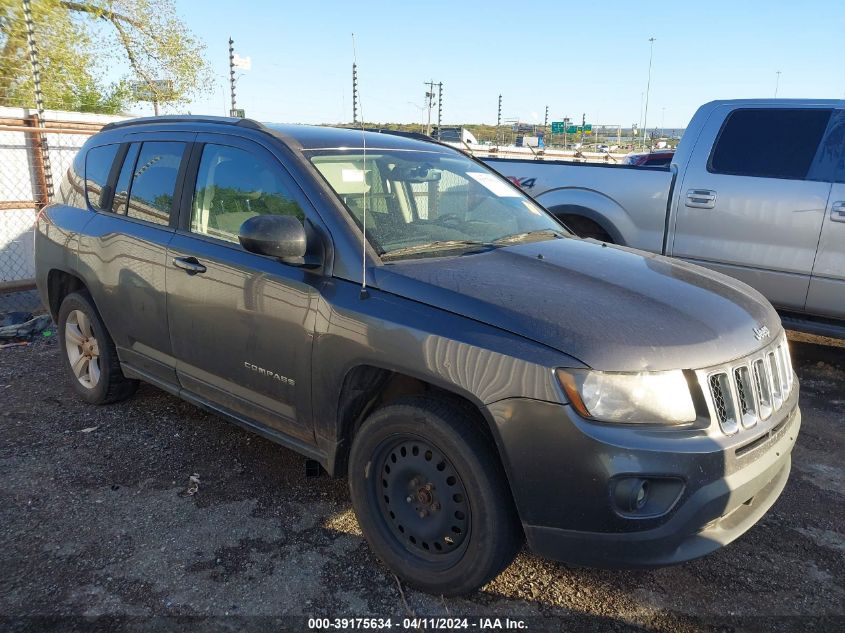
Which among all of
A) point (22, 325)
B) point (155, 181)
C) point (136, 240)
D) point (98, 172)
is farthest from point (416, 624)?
point (22, 325)

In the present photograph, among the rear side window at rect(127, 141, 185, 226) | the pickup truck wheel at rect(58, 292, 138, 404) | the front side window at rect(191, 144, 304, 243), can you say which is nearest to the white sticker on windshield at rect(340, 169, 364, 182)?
the front side window at rect(191, 144, 304, 243)

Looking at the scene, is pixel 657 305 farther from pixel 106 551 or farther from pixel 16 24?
pixel 16 24

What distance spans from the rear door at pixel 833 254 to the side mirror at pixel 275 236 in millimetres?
4103

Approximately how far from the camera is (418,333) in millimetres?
2455

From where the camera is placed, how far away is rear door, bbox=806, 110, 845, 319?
4891 millimetres

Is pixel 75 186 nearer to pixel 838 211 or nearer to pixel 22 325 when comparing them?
pixel 22 325

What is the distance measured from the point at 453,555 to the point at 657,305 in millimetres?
1252

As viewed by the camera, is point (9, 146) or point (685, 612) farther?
point (9, 146)

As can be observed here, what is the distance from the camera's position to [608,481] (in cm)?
215

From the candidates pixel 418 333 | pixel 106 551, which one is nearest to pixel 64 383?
pixel 106 551

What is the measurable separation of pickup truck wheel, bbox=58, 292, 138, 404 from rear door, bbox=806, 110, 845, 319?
5046mm

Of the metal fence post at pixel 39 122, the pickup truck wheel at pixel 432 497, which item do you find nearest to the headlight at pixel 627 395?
the pickup truck wheel at pixel 432 497

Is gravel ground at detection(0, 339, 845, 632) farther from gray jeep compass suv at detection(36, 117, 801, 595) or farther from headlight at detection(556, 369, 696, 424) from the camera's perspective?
headlight at detection(556, 369, 696, 424)

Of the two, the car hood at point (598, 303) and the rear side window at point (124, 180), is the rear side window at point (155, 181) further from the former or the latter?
the car hood at point (598, 303)
